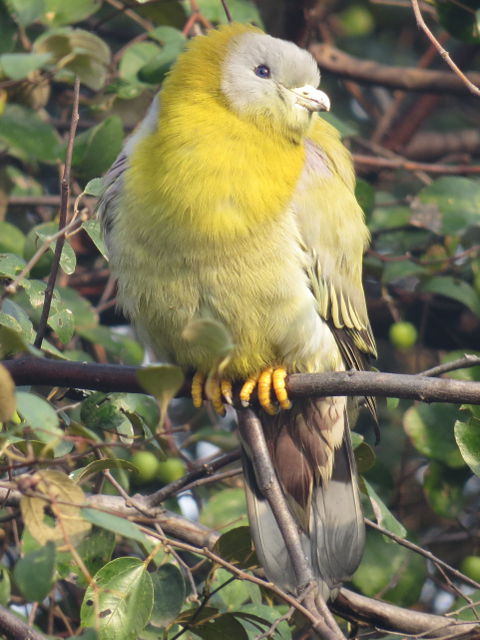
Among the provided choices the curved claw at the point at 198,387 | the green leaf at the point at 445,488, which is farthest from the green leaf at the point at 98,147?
the green leaf at the point at 445,488

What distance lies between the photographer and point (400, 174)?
4.98 metres

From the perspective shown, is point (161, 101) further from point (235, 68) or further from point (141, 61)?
point (141, 61)

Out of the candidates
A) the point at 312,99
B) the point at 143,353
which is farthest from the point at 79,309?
the point at 312,99

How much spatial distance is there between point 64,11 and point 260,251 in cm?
108

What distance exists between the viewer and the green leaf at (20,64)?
1.79 m

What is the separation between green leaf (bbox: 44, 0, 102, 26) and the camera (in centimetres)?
319

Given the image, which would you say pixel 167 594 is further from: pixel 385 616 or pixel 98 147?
pixel 98 147

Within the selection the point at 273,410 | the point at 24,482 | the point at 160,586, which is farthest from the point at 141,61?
the point at 24,482

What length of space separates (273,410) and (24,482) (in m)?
1.48

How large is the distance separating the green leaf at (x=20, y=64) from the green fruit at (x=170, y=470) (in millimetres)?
1959

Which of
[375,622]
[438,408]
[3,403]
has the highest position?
[3,403]

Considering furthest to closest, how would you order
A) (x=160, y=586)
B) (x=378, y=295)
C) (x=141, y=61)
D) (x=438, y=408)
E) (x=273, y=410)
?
(x=378, y=295), (x=141, y=61), (x=438, y=408), (x=273, y=410), (x=160, y=586)

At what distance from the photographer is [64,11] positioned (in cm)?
321

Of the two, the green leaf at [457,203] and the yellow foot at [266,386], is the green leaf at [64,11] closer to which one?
the yellow foot at [266,386]
